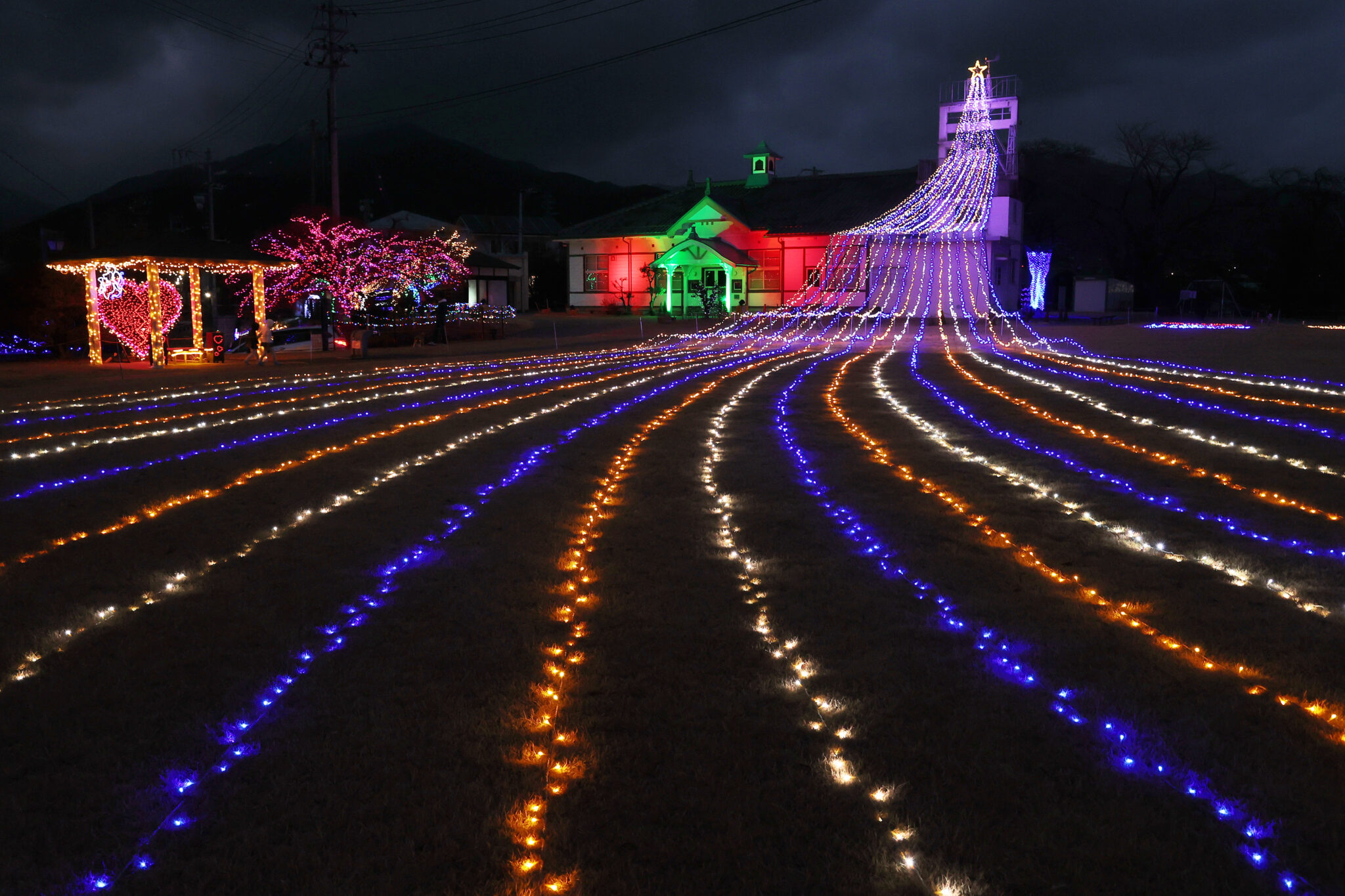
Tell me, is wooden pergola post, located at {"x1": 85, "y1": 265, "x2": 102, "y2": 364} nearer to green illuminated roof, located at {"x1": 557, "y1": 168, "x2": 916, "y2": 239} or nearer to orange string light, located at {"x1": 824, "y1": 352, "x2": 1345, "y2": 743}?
orange string light, located at {"x1": 824, "y1": 352, "x2": 1345, "y2": 743}

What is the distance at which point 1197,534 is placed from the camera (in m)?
5.40

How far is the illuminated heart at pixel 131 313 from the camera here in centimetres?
1841

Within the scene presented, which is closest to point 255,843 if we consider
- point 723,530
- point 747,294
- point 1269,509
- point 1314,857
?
point 1314,857

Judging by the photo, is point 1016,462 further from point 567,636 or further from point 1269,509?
point 567,636

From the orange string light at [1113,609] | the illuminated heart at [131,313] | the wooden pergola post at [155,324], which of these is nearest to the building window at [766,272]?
the illuminated heart at [131,313]

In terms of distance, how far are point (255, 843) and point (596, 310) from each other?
122 ft

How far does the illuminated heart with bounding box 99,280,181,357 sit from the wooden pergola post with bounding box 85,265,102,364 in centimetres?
13

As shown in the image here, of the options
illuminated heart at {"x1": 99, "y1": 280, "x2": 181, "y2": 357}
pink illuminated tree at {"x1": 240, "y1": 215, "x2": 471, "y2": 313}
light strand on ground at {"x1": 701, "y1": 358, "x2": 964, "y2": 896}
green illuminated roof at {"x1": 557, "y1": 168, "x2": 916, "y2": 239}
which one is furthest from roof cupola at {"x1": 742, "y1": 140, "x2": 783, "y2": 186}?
light strand on ground at {"x1": 701, "y1": 358, "x2": 964, "y2": 896}

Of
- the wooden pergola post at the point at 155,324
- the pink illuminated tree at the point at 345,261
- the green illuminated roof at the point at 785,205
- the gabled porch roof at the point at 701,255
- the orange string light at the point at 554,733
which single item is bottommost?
the orange string light at the point at 554,733

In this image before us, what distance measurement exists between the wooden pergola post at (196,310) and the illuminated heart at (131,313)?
2.61ft

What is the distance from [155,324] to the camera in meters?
18.6

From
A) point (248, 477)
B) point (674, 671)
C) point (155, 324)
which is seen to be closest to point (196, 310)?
point (155, 324)

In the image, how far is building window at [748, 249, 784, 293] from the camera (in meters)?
36.5

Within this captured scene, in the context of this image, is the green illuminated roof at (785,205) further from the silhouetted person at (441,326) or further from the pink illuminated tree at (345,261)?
the silhouetted person at (441,326)
